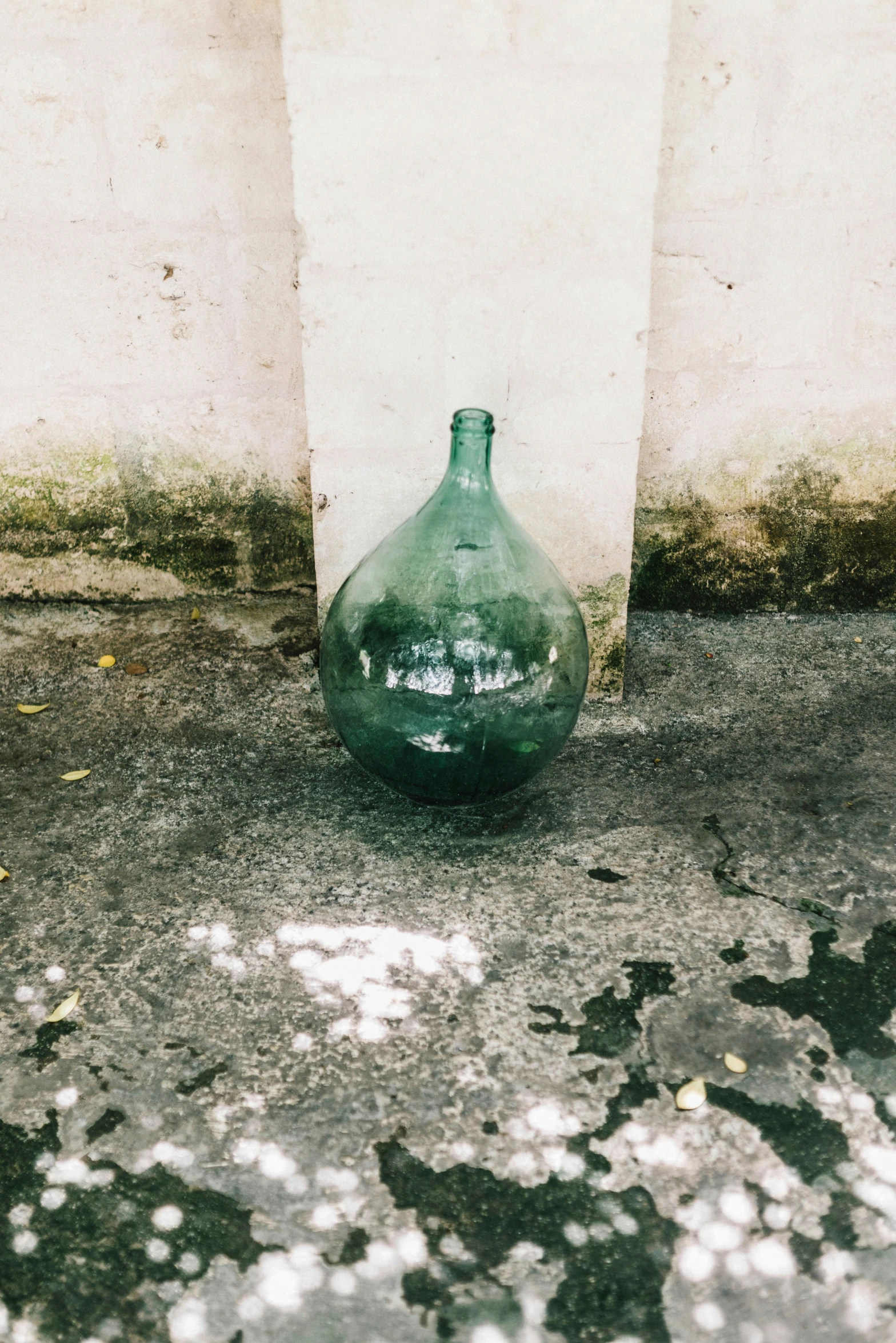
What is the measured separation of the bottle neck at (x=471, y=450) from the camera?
216cm

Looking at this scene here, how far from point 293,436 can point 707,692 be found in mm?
1486

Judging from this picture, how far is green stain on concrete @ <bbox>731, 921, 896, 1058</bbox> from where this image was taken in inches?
74.6

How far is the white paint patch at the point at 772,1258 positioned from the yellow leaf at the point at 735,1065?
0.97 ft

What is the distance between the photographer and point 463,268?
2479 mm

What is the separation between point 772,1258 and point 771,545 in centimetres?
228

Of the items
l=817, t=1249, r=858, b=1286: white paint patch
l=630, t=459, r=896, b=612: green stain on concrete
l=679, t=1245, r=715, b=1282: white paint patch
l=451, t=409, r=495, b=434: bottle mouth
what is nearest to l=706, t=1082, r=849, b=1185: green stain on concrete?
l=817, t=1249, r=858, b=1286: white paint patch

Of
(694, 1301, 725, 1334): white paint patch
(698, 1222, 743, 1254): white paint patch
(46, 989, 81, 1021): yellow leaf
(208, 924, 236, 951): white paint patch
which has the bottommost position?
(694, 1301, 725, 1334): white paint patch

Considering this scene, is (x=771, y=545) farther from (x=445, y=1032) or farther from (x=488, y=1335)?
(x=488, y=1335)

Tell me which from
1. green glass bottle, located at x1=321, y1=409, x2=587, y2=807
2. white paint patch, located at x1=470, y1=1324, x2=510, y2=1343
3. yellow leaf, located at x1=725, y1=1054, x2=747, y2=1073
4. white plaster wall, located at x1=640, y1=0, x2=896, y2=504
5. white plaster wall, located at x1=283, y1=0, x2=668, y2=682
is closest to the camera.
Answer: white paint patch, located at x1=470, y1=1324, x2=510, y2=1343

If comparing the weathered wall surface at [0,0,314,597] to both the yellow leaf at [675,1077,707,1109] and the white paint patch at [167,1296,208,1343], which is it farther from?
the white paint patch at [167,1296,208,1343]

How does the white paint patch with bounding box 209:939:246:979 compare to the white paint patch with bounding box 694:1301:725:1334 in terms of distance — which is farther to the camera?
the white paint patch with bounding box 209:939:246:979

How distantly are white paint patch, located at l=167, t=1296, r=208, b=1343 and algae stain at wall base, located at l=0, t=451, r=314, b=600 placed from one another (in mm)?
2316

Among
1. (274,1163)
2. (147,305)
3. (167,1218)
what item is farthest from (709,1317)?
(147,305)

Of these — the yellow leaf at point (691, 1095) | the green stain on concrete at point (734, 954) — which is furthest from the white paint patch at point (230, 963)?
the green stain on concrete at point (734, 954)
